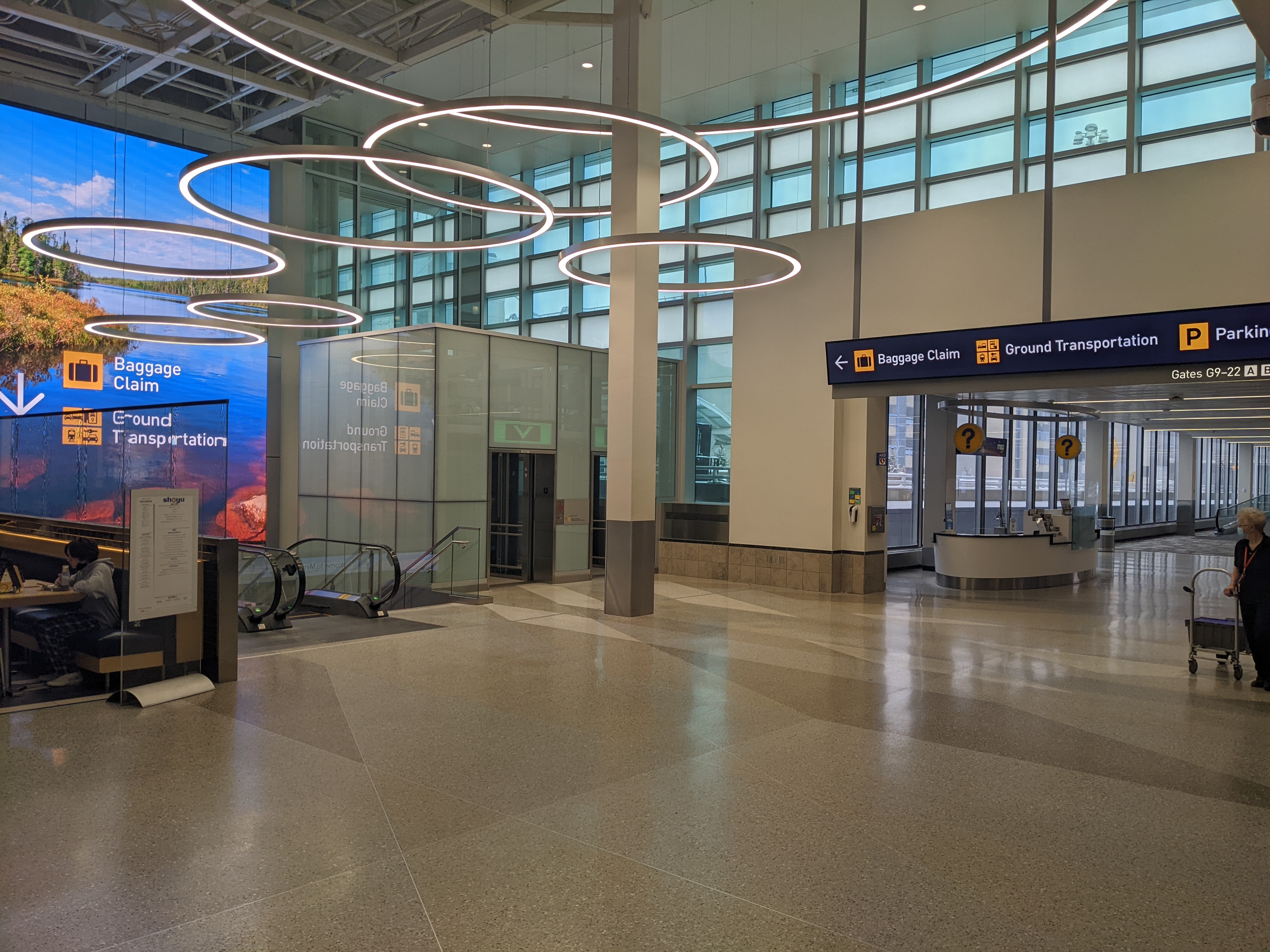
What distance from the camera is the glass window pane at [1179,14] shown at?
51.6 ft

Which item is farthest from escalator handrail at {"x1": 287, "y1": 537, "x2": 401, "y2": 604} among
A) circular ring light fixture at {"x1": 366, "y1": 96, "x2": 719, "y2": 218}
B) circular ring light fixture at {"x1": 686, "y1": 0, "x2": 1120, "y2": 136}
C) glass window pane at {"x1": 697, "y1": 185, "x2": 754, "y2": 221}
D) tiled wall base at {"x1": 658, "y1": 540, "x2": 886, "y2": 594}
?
glass window pane at {"x1": 697, "y1": 185, "x2": 754, "y2": 221}

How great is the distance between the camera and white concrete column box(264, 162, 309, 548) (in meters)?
22.4

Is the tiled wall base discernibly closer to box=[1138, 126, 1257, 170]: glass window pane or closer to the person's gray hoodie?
box=[1138, 126, 1257, 170]: glass window pane

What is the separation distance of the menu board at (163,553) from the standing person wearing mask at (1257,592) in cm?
952

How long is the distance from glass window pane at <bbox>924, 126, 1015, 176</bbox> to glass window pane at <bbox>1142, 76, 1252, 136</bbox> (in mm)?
2296

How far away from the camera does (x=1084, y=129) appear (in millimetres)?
16938

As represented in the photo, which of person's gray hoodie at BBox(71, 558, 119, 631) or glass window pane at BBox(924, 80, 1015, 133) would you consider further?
glass window pane at BBox(924, 80, 1015, 133)

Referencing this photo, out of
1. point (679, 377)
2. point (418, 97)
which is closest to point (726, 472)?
point (679, 377)

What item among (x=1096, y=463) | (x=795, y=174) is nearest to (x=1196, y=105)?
(x=795, y=174)

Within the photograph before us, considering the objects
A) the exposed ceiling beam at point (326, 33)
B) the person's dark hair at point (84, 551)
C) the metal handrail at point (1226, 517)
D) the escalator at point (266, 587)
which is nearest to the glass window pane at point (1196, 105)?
the exposed ceiling beam at point (326, 33)

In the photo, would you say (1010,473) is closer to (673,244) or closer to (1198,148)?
(1198,148)

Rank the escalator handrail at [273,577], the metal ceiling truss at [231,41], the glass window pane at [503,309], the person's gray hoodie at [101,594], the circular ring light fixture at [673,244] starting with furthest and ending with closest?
the glass window pane at [503,309] < the metal ceiling truss at [231,41] < the escalator handrail at [273,577] < the circular ring light fixture at [673,244] < the person's gray hoodie at [101,594]

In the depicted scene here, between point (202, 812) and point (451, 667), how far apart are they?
4.36 meters

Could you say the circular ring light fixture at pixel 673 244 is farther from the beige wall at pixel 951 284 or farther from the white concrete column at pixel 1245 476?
the white concrete column at pixel 1245 476
